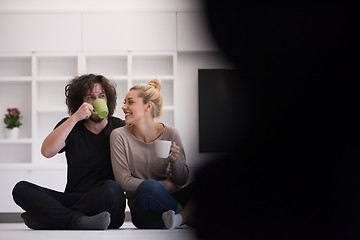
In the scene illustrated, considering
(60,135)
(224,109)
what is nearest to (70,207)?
(60,135)

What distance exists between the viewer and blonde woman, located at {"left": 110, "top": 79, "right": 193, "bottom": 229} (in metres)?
0.98

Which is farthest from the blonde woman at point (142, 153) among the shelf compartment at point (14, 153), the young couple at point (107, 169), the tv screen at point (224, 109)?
the shelf compartment at point (14, 153)

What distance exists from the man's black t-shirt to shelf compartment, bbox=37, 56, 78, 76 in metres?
1.75

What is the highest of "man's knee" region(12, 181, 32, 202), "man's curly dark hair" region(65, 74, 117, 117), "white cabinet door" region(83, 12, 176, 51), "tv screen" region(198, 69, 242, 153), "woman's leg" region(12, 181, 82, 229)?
"white cabinet door" region(83, 12, 176, 51)

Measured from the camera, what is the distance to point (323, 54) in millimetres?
122

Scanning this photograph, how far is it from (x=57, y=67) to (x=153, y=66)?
56cm

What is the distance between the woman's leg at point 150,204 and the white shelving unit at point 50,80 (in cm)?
176

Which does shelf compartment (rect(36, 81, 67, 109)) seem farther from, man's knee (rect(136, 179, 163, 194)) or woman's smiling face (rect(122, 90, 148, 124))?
man's knee (rect(136, 179, 163, 194))

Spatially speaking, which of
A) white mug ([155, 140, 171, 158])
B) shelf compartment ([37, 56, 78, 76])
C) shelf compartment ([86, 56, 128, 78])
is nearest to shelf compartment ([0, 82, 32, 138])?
shelf compartment ([37, 56, 78, 76])

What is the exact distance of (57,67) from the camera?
291 cm

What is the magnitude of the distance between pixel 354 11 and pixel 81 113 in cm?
97

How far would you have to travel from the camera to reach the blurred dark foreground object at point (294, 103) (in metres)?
0.12

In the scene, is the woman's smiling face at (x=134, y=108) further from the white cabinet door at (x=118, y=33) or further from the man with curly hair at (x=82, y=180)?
the white cabinet door at (x=118, y=33)

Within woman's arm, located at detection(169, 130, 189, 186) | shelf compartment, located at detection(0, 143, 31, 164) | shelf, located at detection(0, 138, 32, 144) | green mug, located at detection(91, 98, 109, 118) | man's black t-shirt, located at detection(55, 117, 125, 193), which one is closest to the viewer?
woman's arm, located at detection(169, 130, 189, 186)
